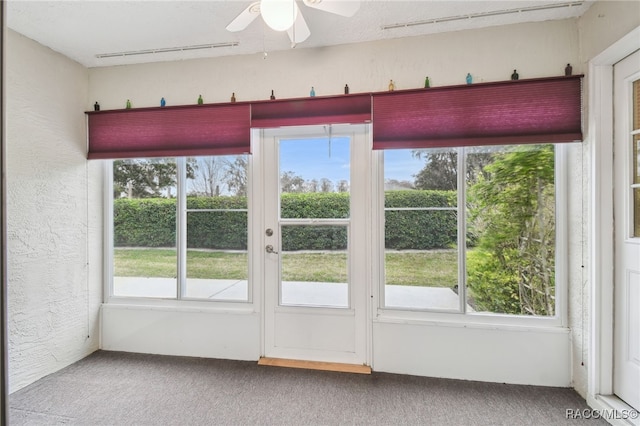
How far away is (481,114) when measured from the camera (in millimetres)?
2084

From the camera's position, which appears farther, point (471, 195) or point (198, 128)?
point (198, 128)

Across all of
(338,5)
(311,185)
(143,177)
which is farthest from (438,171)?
(143,177)

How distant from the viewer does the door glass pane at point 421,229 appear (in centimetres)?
228

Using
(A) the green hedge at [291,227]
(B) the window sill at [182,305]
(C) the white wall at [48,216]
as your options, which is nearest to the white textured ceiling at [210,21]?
(C) the white wall at [48,216]

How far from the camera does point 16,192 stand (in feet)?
6.83

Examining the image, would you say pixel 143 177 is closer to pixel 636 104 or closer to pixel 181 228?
pixel 181 228

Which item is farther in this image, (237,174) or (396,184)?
(237,174)

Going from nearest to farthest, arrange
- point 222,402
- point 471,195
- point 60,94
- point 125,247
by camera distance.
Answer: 1. point 222,402
2. point 471,195
3. point 60,94
4. point 125,247

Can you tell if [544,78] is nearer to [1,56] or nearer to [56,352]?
[1,56]

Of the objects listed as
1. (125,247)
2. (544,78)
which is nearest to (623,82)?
(544,78)

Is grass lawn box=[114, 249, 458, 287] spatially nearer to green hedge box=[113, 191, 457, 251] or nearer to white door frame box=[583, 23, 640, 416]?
green hedge box=[113, 191, 457, 251]

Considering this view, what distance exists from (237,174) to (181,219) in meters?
0.65

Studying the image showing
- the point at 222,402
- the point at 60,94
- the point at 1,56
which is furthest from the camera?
the point at 60,94

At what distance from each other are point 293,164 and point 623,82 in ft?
7.25
